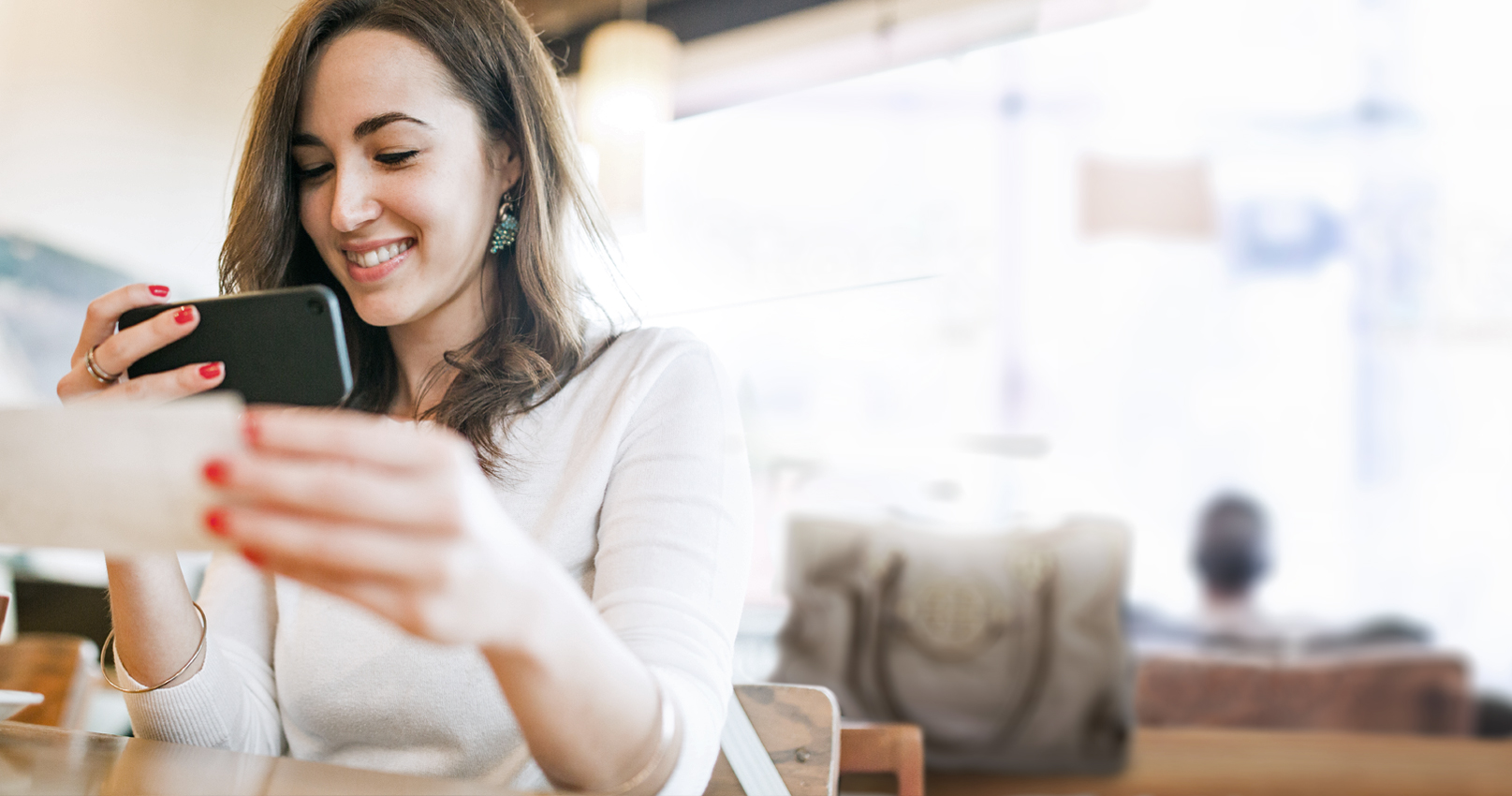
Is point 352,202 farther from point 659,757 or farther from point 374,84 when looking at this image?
point 659,757

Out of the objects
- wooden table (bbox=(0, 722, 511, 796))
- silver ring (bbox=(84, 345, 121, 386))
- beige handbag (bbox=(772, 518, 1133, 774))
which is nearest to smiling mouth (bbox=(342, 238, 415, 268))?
silver ring (bbox=(84, 345, 121, 386))

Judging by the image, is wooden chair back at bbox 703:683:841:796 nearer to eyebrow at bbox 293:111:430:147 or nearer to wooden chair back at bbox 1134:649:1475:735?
eyebrow at bbox 293:111:430:147

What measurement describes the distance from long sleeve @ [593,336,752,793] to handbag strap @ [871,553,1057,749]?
52.5 inches

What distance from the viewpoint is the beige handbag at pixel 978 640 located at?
72.7 inches

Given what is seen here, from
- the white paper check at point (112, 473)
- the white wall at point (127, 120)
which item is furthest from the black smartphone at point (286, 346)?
the white wall at point (127, 120)

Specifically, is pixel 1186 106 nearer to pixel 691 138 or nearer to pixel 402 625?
pixel 691 138

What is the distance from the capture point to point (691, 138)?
2.36 metres

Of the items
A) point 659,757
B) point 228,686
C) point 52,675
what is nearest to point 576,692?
point 659,757

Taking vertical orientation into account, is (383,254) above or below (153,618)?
above

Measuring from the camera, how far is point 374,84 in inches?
27.5

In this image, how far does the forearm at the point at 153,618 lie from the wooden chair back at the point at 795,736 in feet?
1.17

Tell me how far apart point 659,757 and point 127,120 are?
166 centimetres

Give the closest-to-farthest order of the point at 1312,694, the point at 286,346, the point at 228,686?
the point at 286,346
the point at 228,686
the point at 1312,694

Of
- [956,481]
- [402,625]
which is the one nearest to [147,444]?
[402,625]
